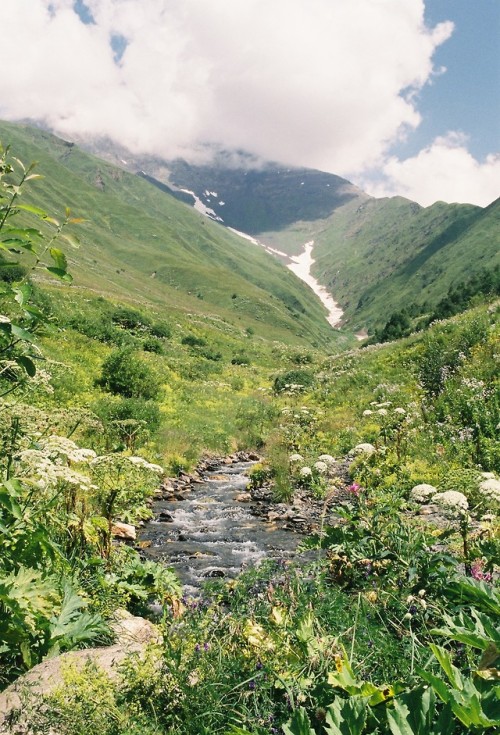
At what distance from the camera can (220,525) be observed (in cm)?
1238

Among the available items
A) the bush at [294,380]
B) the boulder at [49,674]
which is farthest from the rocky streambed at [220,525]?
the bush at [294,380]

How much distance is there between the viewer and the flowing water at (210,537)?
9.62 meters

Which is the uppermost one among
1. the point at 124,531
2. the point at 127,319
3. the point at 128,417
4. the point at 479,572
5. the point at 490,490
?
the point at 490,490

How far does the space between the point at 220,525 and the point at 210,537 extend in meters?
0.87

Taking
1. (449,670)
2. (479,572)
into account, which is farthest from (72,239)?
(479,572)

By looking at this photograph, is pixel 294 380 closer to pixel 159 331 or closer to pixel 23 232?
pixel 159 331

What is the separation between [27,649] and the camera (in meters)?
3.86

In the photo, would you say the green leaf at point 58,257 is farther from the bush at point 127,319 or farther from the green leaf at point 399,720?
the bush at point 127,319

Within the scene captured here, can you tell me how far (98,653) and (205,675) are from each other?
1.29 metres

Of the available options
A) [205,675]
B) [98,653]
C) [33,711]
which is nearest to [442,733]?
[205,675]

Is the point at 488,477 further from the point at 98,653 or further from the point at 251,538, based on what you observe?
the point at 251,538

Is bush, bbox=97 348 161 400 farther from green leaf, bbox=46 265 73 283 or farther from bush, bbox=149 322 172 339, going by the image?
bush, bbox=149 322 172 339

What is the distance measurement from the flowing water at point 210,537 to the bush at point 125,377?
7.10m

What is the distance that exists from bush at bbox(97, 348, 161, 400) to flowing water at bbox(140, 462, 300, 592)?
7.10m
